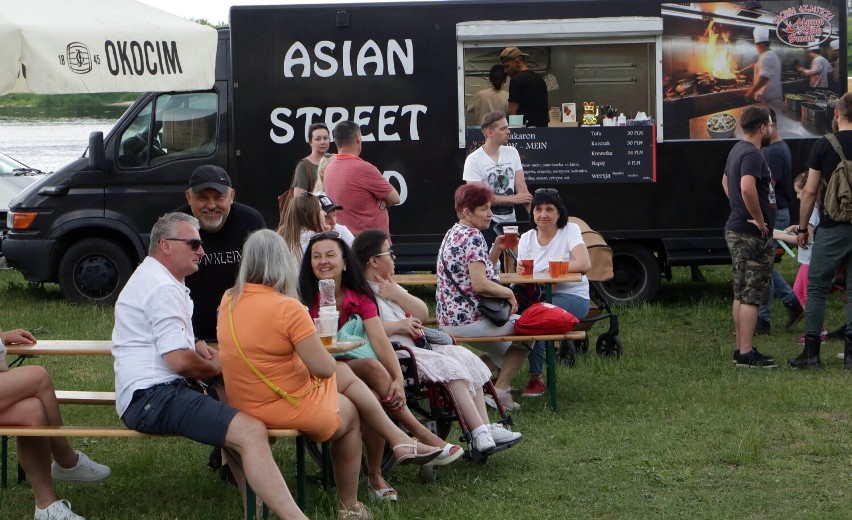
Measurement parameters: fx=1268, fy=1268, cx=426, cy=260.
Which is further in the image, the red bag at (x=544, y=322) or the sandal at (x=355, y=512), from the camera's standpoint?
the red bag at (x=544, y=322)

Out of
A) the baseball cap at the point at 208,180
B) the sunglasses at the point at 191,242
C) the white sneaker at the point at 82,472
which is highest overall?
the baseball cap at the point at 208,180

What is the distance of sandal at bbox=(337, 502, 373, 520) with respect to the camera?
5445mm

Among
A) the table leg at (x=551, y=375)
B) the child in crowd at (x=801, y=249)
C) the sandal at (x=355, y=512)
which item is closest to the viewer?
the sandal at (x=355, y=512)

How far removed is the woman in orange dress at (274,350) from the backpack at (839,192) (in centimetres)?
440

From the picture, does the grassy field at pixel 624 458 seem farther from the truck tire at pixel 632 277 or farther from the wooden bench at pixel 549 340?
the truck tire at pixel 632 277

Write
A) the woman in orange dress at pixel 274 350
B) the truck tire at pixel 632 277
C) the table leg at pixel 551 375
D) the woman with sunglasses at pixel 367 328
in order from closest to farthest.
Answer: the woman in orange dress at pixel 274 350, the woman with sunglasses at pixel 367 328, the table leg at pixel 551 375, the truck tire at pixel 632 277

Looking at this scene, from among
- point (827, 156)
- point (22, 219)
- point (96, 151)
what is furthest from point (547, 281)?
point (22, 219)

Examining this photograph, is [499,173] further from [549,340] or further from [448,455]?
[448,455]

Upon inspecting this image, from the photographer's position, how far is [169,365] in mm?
5219

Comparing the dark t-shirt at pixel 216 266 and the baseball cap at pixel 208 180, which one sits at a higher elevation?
the baseball cap at pixel 208 180

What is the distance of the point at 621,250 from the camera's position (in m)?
11.4

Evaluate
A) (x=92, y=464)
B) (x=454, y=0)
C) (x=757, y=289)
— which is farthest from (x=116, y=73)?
(x=454, y=0)

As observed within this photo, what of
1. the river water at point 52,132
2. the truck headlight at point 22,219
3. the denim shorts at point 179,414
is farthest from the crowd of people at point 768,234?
the river water at point 52,132

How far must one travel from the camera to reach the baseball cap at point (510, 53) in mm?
11273
